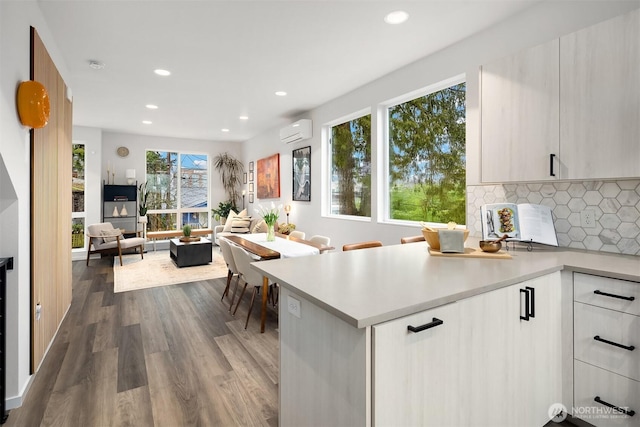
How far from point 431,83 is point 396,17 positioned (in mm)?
909

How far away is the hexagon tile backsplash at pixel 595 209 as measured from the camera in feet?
6.39

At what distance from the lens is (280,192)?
661cm

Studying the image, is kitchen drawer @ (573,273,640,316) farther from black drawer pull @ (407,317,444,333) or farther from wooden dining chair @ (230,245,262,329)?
wooden dining chair @ (230,245,262,329)

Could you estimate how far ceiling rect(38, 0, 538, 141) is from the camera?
2518 millimetres

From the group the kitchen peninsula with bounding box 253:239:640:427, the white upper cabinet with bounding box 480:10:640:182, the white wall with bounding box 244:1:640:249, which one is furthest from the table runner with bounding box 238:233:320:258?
the white upper cabinet with bounding box 480:10:640:182

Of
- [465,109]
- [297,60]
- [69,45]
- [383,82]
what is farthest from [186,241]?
[465,109]

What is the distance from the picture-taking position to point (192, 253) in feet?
18.7

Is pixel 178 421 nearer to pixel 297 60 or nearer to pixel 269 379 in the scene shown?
pixel 269 379

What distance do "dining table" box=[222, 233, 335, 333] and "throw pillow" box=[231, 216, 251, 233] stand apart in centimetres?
Result: 270

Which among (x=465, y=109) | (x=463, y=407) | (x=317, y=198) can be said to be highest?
(x=465, y=109)

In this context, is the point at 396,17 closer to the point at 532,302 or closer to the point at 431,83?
the point at 431,83

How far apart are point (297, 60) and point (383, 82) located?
1120 mm

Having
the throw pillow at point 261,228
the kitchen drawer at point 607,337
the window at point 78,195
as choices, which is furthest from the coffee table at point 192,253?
the kitchen drawer at point 607,337

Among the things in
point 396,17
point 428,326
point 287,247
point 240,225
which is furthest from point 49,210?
point 240,225
